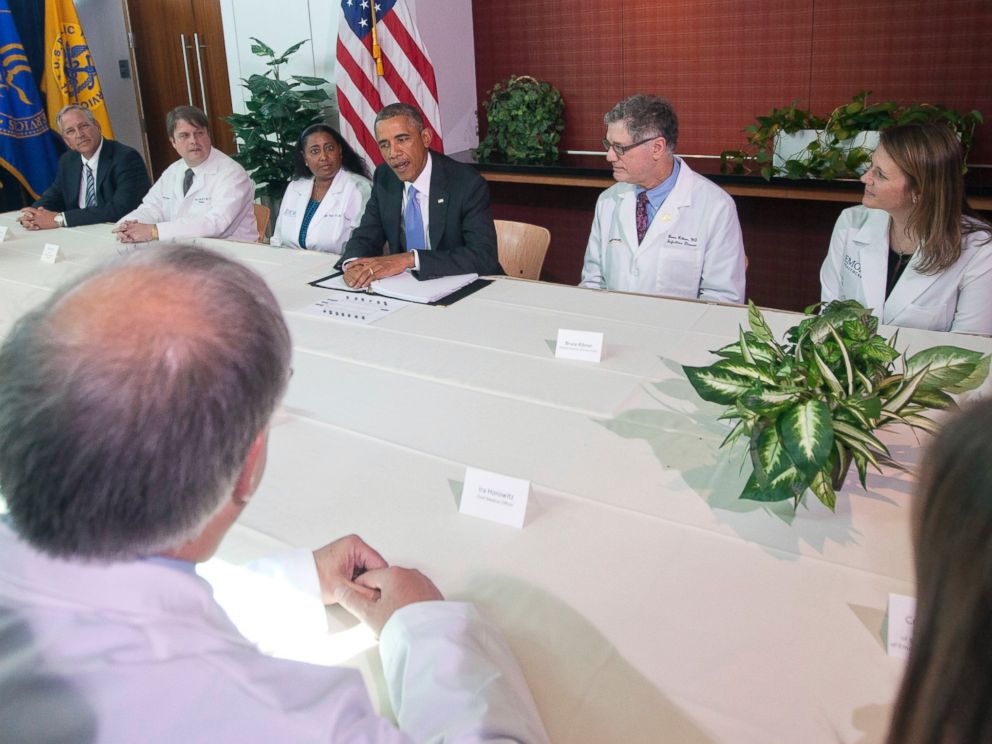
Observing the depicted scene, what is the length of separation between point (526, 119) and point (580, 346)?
2.89m

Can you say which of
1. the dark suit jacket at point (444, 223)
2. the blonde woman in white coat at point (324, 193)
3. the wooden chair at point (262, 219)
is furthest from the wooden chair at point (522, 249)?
the wooden chair at point (262, 219)

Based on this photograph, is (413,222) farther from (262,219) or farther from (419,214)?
(262,219)

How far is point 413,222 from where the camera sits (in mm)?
3025

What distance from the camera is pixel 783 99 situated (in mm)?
4008

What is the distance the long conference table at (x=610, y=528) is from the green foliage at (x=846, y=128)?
1.79 meters

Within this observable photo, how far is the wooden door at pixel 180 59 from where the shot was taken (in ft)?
18.1

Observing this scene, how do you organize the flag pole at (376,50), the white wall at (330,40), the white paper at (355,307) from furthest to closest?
the white wall at (330,40), the flag pole at (376,50), the white paper at (355,307)

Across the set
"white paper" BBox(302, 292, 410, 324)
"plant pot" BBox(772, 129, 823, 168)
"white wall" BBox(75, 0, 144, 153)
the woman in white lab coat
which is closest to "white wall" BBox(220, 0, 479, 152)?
"white wall" BBox(75, 0, 144, 153)

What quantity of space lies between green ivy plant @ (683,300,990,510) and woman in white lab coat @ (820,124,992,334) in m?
1.00

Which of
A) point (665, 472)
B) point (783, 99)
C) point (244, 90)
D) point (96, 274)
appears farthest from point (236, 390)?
point (244, 90)

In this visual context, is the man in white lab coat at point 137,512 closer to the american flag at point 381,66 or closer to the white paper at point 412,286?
the white paper at point 412,286

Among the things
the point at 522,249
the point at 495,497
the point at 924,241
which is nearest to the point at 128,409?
the point at 495,497

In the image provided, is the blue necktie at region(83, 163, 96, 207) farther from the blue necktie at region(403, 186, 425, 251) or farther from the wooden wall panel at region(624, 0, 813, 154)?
the wooden wall panel at region(624, 0, 813, 154)

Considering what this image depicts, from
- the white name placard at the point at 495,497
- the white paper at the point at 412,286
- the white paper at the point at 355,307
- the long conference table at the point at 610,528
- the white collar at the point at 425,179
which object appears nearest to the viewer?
the long conference table at the point at 610,528
